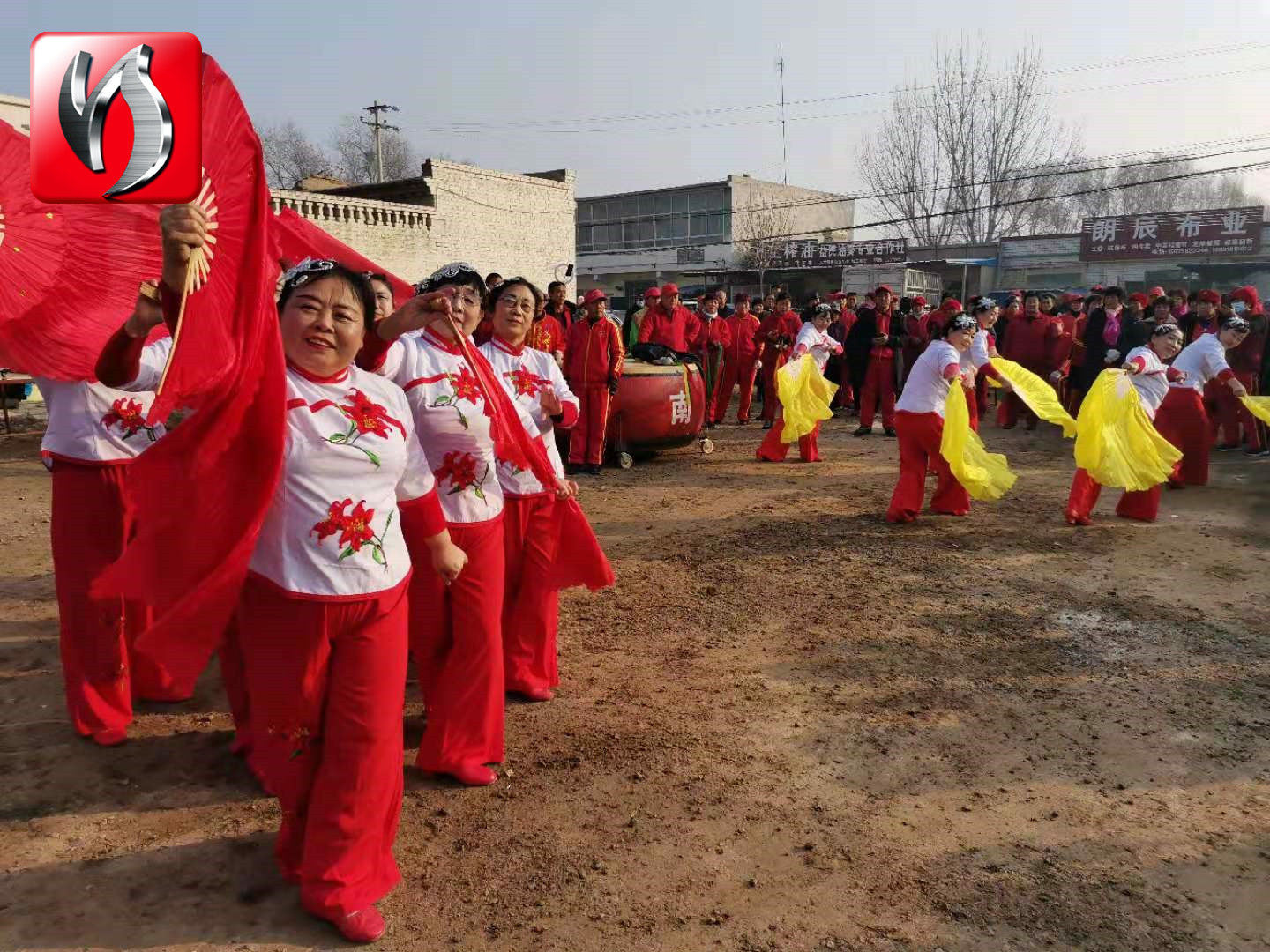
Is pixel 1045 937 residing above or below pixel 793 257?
below

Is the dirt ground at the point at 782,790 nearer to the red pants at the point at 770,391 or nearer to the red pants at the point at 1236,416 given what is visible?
the red pants at the point at 1236,416

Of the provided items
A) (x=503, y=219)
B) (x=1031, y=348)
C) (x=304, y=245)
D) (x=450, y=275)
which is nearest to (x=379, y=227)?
(x=503, y=219)

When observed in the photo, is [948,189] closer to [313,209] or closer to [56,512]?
[313,209]

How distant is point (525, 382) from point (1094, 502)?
17.3 feet

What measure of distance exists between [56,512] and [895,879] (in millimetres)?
3314

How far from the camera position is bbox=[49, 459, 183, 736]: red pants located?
11.5ft

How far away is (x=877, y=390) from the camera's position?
1172cm

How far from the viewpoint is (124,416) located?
354cm

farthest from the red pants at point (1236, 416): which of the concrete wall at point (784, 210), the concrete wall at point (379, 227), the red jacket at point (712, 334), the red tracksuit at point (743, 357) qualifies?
the concrete wall at point (784, 210)

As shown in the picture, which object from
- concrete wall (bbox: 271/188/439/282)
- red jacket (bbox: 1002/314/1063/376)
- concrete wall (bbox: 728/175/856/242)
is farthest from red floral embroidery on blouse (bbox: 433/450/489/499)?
concrete wall (bbox: 728/175/856/242)

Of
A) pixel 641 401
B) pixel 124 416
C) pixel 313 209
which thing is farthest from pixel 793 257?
pixel 124 416

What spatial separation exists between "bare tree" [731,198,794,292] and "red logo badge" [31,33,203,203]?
31.6 m

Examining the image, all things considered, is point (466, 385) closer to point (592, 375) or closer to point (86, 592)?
point (86, 592)

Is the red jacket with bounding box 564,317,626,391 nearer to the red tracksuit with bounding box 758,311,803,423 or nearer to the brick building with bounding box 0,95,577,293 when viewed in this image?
the red tracksuit with bounding box 758,311,803,423
